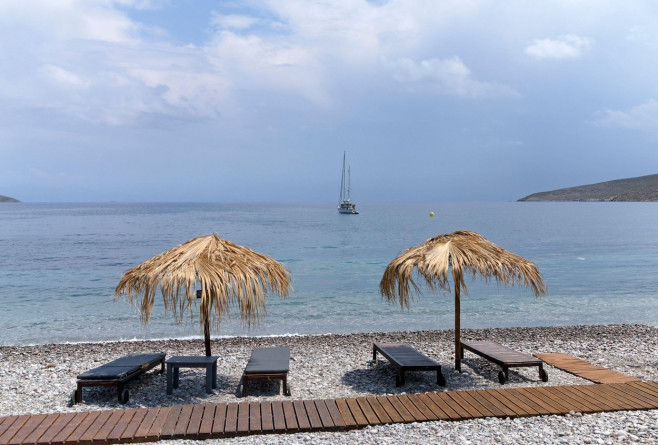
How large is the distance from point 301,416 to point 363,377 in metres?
2.37

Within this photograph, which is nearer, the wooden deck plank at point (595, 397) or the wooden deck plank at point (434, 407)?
the wooden deck plank at point (434, 407)

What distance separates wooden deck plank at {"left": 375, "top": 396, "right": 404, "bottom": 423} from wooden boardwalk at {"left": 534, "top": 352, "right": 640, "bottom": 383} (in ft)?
10.8

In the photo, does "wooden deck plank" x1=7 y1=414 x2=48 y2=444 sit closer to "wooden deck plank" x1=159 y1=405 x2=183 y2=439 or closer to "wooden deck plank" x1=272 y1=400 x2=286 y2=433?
"wooden deck plank" x1=159 y1=405 x2=183 y2=439

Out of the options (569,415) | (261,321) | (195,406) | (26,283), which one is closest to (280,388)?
(195,406)

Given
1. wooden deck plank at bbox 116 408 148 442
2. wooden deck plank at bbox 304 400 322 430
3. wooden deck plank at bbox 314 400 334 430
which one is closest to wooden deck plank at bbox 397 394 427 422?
wooden deck plank at bbox 314 400 334 430

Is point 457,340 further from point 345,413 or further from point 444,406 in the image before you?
point 345,413

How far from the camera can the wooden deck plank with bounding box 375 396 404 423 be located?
18.1ft

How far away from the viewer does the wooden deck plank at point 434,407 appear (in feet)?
18.4

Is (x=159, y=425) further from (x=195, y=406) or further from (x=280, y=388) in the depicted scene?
(x=280, y=388)

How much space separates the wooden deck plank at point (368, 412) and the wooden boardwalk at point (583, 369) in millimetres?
3552

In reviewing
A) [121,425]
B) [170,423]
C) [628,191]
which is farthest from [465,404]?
[628,191]

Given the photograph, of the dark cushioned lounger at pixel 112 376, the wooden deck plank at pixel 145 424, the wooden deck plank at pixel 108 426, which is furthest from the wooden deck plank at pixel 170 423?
the dark cushioned lounger at pixel 112 376

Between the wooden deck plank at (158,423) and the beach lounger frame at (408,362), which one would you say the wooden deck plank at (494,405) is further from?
the wooden deck plank at (158,423)

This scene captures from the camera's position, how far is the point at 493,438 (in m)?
5.10
